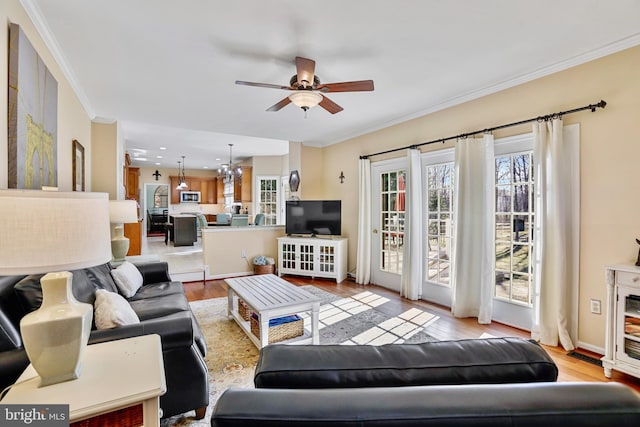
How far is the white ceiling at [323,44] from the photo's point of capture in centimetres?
195

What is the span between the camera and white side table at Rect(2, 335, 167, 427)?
1.07m

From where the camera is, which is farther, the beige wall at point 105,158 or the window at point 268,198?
the window at point 268,198

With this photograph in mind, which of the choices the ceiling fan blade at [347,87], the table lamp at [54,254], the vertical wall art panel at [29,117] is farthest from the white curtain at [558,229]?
the vertical wall art panel at [29,117]

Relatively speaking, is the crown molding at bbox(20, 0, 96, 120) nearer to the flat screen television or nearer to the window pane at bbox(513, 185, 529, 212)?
the flat screen television

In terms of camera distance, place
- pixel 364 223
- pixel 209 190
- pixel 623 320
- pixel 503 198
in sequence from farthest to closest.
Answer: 1. pixel 209 190
2. pixel 364 223
3. pixel 503 198
4. pixel 623 320

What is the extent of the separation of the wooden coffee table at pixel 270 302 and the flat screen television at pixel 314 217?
2253mm

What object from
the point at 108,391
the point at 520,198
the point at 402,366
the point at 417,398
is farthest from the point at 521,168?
the point at 108,391

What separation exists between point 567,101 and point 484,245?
1510 mm

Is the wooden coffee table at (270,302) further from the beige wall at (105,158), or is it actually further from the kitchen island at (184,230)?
the kitchen island at (184,230)

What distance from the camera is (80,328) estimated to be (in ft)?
3.81

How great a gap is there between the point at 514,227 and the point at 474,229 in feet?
1.24

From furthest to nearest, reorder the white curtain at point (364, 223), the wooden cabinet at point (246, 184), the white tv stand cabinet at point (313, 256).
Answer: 1. the wooden cabinet at point (246, 184)
2. the white tv stand cabinet at point (313, 256)
3. the white curtain at point (364, 223)

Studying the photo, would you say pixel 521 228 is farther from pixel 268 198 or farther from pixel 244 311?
pixel 268 198

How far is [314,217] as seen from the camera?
5.48m
